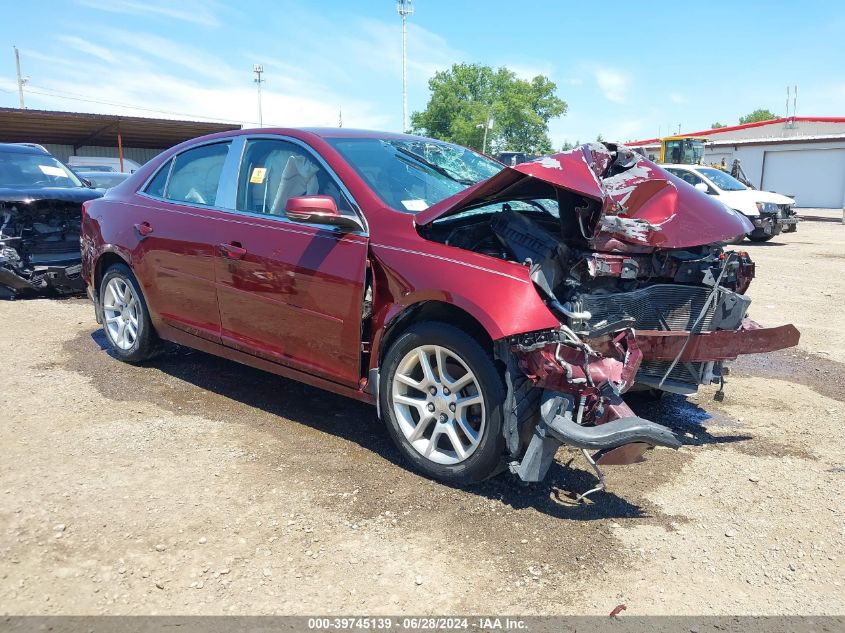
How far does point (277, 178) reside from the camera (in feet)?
14.0

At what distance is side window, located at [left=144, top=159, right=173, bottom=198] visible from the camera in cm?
509

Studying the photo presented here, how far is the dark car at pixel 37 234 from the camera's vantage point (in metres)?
7.67

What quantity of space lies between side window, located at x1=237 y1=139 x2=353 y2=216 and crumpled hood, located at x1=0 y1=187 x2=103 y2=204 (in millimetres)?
4582

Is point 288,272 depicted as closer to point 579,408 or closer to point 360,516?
point 360,516

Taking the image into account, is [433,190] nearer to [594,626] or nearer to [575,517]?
[575,517]

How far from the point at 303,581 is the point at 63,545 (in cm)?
108

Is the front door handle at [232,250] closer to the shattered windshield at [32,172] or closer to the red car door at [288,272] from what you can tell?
the red car door at [288,272]

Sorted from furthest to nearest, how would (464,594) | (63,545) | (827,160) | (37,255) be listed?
1. (827,160)
2. (37,255)
3. (63,545)
4. (464,594)

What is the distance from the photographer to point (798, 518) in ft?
10.6

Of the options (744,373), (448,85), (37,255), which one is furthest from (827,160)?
(448,85)

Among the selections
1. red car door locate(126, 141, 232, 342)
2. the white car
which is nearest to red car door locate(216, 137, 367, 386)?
red car door locate(126, 141, 232, 342)

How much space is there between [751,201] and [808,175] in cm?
2157

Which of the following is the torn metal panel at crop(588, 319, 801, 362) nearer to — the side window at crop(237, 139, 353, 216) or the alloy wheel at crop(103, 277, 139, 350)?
the side window at crop(237, 139, 353, 216)

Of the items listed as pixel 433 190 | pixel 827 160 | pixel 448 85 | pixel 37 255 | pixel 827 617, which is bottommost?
pixel 827 617
